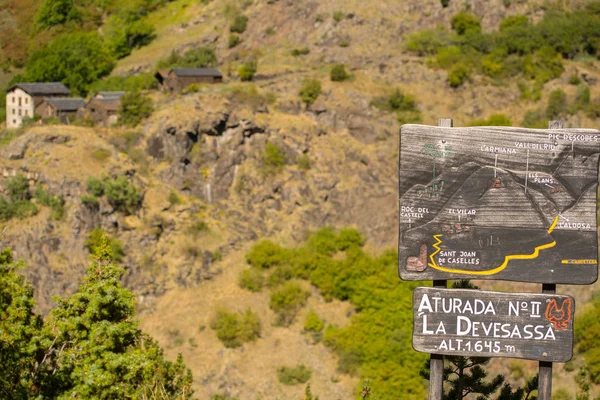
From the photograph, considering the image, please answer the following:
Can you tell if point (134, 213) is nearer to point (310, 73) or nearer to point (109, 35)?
point (310, 73)

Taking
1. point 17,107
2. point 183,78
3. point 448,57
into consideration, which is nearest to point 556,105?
point 448,57

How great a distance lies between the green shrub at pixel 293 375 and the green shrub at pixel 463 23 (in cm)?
3127

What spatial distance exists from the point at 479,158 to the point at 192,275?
37.3 m

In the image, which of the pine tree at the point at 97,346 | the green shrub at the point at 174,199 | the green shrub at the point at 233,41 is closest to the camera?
the pine tree at the point at 97,346

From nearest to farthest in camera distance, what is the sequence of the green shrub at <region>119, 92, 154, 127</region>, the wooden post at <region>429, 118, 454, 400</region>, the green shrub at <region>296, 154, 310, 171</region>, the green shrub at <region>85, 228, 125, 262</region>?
1. the wooden post at <region>429, 118, 454, 400</region>
2. the green shrub at <region>85, 228, 125, 262</region>
3. the green shrub at <region>296, 154, 310, 171</region>
4. the green shrub at <region>119, 92, 154, 127</region>

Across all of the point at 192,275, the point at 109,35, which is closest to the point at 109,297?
the point at 192,275

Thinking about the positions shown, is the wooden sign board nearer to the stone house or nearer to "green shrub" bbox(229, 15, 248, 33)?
the stone house

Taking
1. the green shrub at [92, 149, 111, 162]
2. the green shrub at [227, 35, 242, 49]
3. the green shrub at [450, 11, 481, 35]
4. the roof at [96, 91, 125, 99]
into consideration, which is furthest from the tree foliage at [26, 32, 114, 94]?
the green shrub at [450, 11, 481, 35]

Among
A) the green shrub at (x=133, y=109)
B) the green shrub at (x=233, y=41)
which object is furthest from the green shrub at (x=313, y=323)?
the green shrub at (x=233, y=41)

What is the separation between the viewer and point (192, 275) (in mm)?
50594

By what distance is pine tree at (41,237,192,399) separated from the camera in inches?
735

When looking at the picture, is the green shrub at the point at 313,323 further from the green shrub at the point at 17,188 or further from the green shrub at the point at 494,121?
the green shrub at the point at 17,188

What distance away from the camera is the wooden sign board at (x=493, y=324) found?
578 inches

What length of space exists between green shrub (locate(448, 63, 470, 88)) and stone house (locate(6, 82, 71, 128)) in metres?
26.4
